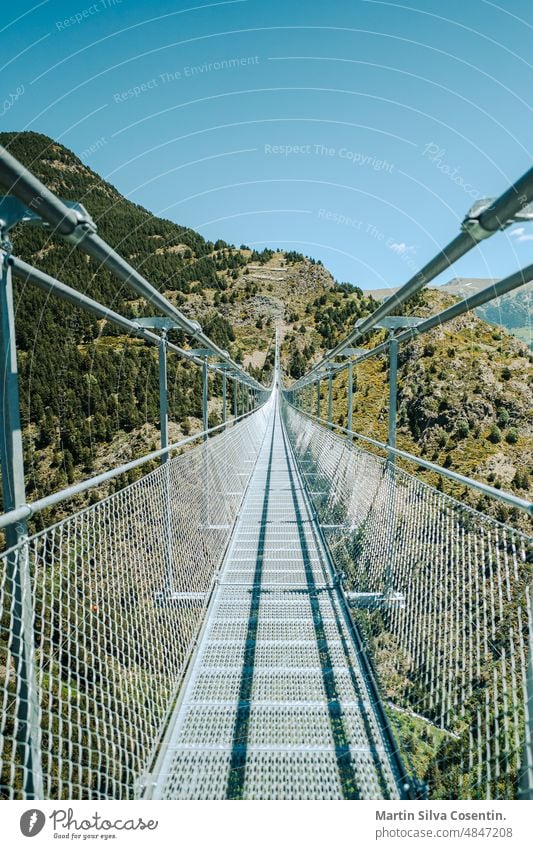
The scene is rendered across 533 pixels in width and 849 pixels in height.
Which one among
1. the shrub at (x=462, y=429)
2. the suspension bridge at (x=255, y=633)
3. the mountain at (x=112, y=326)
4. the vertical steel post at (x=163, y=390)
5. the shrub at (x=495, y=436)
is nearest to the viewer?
the suspension bridge at (x=255, y=633)

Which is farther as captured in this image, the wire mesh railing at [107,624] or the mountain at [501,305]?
the mountain at [501,305]

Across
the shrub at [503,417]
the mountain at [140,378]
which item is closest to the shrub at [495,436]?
the mountain at [140,378]

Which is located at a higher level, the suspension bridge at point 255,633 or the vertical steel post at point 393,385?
the vertical steel post at point 393,385

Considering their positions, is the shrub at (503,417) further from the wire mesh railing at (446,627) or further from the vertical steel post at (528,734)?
the vertical steel post at (528,734)

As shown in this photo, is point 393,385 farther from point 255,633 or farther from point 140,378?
point 140,378

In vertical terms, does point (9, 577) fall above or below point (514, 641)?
above

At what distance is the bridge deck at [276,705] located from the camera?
143 centimetres

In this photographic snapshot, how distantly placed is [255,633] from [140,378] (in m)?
13.2

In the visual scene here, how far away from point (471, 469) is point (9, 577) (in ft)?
83.6

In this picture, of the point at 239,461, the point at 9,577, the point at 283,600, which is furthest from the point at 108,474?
the point at 239,461

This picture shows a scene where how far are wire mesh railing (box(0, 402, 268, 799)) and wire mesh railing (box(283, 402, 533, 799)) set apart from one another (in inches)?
28.7

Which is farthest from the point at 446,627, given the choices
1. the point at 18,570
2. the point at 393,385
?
the point at 393,385
